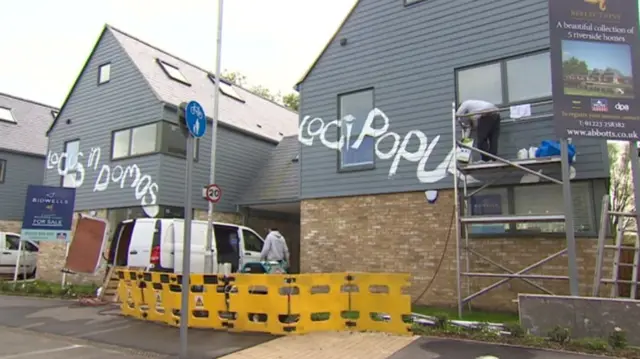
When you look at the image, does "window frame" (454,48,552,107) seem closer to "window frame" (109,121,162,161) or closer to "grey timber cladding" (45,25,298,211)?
"grey timber cladding" (45,25,298,211)

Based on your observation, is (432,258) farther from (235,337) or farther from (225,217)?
(225,217)

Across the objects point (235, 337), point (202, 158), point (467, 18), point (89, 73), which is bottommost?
point (235, 337)

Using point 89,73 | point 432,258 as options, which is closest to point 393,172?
point 432,258

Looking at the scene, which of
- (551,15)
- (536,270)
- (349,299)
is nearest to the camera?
(551,15)

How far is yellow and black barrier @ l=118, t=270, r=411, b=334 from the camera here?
788 cm

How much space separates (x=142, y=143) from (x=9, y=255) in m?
7.25

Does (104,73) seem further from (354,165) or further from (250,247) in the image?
(354,165)

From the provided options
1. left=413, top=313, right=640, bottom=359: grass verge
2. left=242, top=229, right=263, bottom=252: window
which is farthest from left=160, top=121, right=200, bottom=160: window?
left=413, top=313, right=640, bottom=359: grass verge

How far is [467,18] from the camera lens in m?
11.1

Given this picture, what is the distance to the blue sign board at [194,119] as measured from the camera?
650 centimetres

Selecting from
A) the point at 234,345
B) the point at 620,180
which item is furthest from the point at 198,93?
the point at 620,180

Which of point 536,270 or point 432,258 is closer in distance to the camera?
point 536,270

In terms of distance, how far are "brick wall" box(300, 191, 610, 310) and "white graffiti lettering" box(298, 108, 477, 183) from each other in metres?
0.52

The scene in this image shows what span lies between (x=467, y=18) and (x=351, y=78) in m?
3.11
